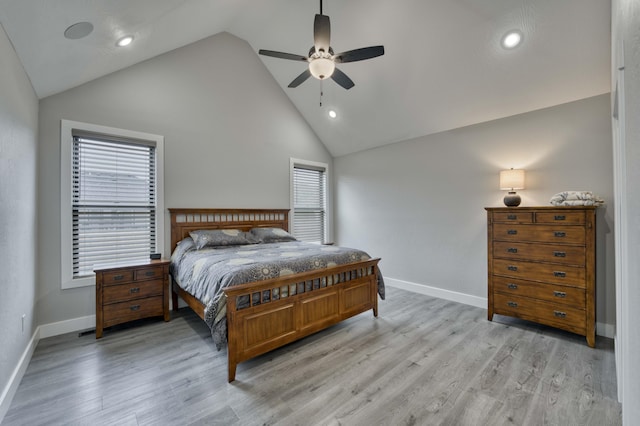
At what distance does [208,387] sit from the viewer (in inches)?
82.5

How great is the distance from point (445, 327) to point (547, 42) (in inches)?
123

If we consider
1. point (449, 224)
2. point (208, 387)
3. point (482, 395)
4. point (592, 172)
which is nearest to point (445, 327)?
point (482, 395)

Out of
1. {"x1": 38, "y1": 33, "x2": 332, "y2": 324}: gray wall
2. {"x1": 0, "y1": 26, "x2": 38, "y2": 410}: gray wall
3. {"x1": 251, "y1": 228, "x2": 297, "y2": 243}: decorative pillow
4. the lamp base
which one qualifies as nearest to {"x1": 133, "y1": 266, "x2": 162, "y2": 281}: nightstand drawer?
{"x1": 38, "y1": 33, "x2": 332, "y2": 324}: gray wall

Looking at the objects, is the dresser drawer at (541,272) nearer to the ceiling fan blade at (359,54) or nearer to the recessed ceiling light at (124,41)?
the ceiling fan blade at (359,54)

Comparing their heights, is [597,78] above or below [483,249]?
above

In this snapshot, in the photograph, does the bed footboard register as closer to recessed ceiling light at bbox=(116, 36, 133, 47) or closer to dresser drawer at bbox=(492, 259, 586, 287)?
dresser drawer at bbox=(492, 259, 586, 287)

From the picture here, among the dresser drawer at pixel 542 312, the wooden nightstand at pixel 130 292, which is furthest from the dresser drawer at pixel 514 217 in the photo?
the wooden nightstand at pixel 130 292

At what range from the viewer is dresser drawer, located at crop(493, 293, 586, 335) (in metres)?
2.70

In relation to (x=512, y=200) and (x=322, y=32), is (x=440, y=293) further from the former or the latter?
(x=322, y=32)

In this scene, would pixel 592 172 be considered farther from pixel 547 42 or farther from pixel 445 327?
pixel 445 327

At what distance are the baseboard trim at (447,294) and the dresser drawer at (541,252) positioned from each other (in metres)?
0.83

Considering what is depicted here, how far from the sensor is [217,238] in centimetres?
365

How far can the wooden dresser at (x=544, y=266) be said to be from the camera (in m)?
2.65

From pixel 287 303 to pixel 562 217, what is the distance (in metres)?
2.89
